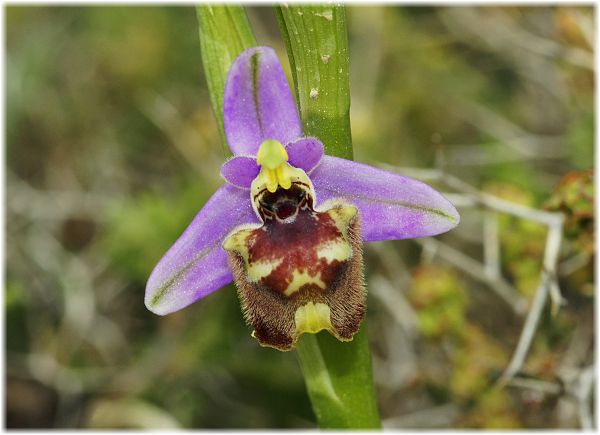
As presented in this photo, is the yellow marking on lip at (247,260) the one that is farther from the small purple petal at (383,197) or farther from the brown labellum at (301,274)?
the small purple petal at (383,197)

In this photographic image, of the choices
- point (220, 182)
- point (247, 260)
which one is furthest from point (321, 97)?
point (220, 182)

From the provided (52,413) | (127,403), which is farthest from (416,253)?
(52,413)

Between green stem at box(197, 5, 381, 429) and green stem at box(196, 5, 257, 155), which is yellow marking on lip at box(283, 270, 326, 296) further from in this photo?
green stem at box(196, 5, 257, 155)

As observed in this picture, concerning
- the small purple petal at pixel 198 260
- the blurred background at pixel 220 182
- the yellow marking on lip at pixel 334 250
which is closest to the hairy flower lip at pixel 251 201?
the small purple petal at pixel 198 260

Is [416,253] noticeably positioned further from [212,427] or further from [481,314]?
[212,427]

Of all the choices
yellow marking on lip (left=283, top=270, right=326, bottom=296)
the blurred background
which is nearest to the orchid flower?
yellow marking on lip (left=283, top=270, right=326, bottom=296)
